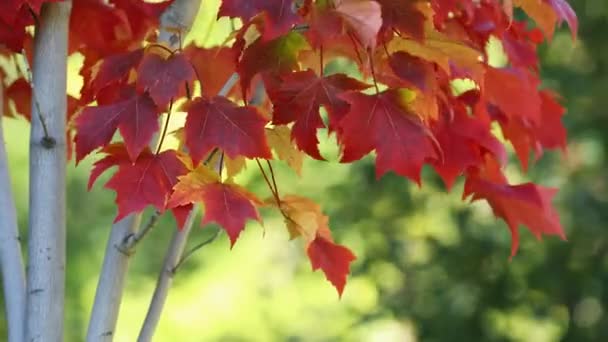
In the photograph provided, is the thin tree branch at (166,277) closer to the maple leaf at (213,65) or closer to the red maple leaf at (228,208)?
the maple leaf at (213,65)

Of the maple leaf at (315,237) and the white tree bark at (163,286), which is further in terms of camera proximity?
the white tree bark at (163,286)

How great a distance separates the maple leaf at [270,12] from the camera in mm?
757

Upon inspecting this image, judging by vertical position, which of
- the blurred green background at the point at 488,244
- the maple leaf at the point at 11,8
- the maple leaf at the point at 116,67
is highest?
the maple leaf at the point at 11,8

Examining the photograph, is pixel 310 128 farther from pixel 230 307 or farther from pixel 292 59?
pixel 230 307

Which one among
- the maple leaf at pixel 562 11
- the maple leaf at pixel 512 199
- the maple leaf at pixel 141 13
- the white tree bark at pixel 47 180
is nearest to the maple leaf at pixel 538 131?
the maple leaf at pixel 512 199

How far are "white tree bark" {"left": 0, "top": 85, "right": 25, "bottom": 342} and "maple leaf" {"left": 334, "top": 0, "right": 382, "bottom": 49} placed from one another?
47cm

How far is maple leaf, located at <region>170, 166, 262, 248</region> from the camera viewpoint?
811mm

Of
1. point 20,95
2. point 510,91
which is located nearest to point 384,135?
point 510,91

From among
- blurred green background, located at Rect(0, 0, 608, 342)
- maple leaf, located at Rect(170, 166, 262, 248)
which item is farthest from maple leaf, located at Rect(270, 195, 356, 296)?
blurred green background, located at Rect(0, 0, 608, 342)

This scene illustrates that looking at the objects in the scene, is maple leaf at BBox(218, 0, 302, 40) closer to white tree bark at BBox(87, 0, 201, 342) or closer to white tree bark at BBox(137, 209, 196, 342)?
white tree bark at BBox(87, 0, 201, 342)

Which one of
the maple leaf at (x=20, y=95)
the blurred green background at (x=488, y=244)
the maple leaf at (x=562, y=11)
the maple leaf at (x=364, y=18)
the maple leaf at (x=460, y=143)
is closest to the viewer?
the maple leaf at (x=364, y=18)

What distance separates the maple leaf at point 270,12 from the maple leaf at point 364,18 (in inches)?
1.7

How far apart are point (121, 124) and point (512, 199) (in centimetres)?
50

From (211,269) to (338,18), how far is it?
2.55m
